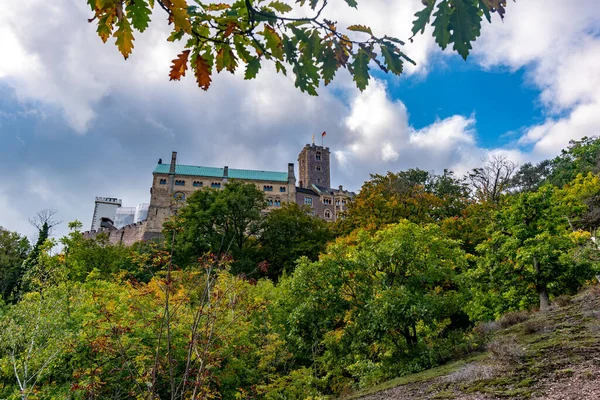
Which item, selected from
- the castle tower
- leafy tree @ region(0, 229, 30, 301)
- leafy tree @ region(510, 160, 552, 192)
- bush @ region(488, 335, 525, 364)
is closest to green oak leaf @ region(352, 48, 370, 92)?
bush @ region(488, 335, 525, 364)

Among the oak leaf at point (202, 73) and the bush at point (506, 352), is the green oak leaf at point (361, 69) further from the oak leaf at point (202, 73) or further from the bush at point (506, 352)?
the bush at point (506, 352)

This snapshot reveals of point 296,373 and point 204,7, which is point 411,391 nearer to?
point 296,373

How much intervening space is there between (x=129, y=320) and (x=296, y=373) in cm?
467

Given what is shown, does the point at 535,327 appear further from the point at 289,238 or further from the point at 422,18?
the point at 289,238

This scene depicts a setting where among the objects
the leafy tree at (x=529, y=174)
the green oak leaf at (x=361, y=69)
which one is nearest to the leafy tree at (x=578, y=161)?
the leafy tree at (x=529, y=174)

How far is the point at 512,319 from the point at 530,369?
5.95 metres

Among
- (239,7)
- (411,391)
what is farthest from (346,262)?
(239,7)

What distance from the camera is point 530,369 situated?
700 centimetres

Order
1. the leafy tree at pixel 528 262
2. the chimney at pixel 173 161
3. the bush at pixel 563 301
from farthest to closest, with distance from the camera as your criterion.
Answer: the chimney at pixel 173 161
the leafy tree at pixel 528 262
the bush at pixel 563 301

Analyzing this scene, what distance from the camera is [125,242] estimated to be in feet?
188

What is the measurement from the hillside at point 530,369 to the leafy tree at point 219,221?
21579 millimetres

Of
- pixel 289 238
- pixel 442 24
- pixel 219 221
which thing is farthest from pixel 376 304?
pixel 219 221

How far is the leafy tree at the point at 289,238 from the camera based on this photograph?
32.7m

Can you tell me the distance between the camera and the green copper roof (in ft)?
210
